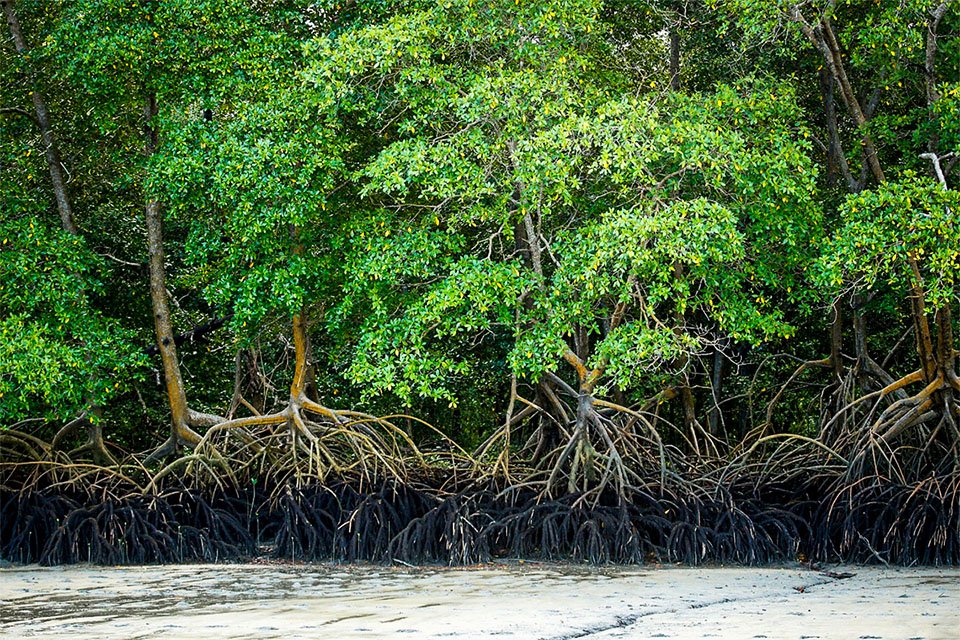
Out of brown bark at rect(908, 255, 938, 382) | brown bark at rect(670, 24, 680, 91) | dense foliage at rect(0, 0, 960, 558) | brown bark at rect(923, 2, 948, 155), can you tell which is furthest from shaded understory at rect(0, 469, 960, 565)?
brown bark at rect(670, 24, 680, 91)

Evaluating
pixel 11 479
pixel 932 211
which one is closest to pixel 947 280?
pixel 932 211

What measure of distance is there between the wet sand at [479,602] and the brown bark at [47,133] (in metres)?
3.51

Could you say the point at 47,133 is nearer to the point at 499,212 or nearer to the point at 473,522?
the point at 499,212

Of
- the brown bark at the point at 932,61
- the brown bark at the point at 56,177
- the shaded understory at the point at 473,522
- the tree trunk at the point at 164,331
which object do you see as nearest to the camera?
the shaded understory at the point at 473,522

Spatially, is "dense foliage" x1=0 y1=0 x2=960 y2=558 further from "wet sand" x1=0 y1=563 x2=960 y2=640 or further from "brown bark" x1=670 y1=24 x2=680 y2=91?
"wet sand" x1=0 y1=563 x2=960 y2=640

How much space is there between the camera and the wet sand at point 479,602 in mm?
7473

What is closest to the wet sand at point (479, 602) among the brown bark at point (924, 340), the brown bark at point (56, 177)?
the brown bark at point (56, 177)

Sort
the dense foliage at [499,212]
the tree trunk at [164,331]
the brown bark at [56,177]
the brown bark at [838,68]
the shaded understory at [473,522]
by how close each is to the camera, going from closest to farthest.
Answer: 1. the dense foliage at [499,212]
2. the shaded understory at [473,522]
3. the brown bark at [838,68]
4. the brown bark at [56,177]
5. the tree trunk at [164,331]

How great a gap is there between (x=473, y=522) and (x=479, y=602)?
136 inches

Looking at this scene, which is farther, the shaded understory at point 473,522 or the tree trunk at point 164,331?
the tree trunk at point 164,331

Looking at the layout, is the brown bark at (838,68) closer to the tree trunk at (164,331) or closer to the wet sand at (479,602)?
the wet sand at (479,602)

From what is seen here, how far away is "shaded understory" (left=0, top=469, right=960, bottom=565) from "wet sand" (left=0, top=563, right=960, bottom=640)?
45cm

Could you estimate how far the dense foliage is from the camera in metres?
11.5

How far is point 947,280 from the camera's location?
10.9m
